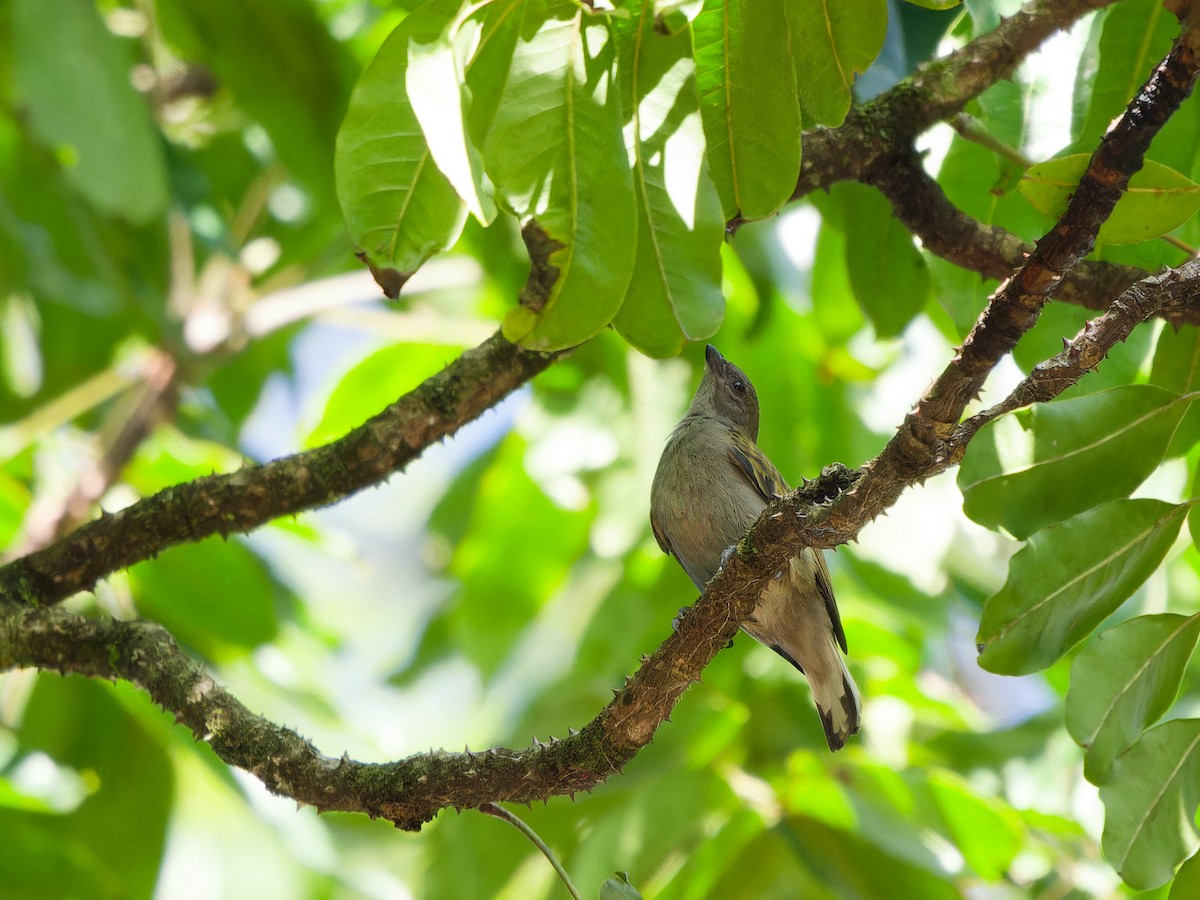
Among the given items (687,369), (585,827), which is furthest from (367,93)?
(585,827)

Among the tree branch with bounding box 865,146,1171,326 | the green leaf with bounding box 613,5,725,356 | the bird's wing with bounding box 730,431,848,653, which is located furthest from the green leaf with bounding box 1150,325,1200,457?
the bird's wing with bounding box 730,431,848,653

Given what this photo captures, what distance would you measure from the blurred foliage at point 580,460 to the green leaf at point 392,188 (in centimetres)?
1

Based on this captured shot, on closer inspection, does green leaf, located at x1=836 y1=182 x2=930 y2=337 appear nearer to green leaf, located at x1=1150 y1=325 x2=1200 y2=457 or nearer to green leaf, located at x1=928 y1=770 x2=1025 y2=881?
green leaf, located at x1=1150 y1=325 x2=1200 y2=457

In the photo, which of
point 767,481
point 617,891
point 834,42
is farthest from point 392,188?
point 767,481

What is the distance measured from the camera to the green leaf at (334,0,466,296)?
203 centimetres

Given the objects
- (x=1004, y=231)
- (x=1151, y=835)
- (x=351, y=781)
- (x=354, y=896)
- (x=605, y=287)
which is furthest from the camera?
(x=354, y=896)

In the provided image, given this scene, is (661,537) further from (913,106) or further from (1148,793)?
(1148,793)

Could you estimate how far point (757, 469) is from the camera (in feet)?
14.0

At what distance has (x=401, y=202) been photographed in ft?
6.87

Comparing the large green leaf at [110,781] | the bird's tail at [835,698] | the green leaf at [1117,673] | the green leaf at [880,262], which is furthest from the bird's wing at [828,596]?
the large green leaf at [110,781]

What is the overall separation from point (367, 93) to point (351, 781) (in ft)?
4.75

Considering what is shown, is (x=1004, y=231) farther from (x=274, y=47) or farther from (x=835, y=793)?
(x=274, y=47)

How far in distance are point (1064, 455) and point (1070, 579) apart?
24 cm

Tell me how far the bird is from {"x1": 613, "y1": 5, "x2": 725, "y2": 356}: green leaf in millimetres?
2071
